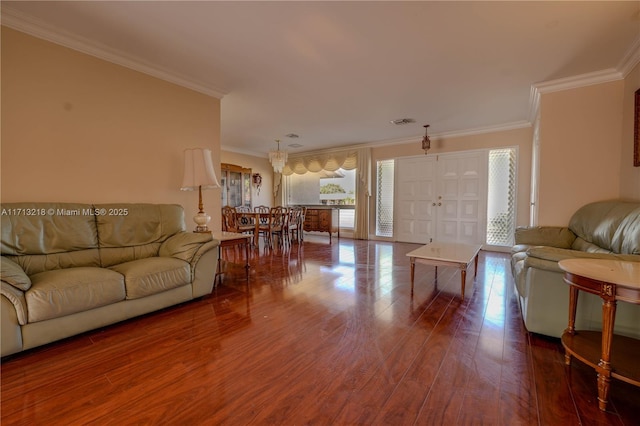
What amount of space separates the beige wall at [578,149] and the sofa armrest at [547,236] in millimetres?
189

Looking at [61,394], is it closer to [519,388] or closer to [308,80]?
[519,388]

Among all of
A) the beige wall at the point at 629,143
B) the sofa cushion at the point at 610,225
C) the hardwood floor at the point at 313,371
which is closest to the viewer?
the hardwood floor at the point at 313,371

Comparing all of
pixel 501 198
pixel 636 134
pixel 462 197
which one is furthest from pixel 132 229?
pixel 501 198

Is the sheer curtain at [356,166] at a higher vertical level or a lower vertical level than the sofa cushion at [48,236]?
higher

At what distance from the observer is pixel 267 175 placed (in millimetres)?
8398

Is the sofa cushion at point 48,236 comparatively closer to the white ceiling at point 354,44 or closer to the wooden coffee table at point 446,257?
the white ceiling at point 354,44

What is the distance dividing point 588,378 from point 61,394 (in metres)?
2.85

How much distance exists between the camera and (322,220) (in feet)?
23.3

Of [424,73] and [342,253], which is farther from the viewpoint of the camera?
[342,253]

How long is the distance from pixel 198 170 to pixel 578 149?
14.4 feet

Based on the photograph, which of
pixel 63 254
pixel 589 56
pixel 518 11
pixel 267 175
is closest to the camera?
pixel 518 11

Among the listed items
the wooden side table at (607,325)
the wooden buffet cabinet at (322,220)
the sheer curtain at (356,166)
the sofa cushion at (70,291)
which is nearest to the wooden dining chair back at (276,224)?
the wooden buffet cabinet at (322,220)

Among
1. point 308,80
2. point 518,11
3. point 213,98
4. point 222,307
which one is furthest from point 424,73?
point 222,307

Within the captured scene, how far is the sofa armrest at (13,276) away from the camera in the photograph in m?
1.69
